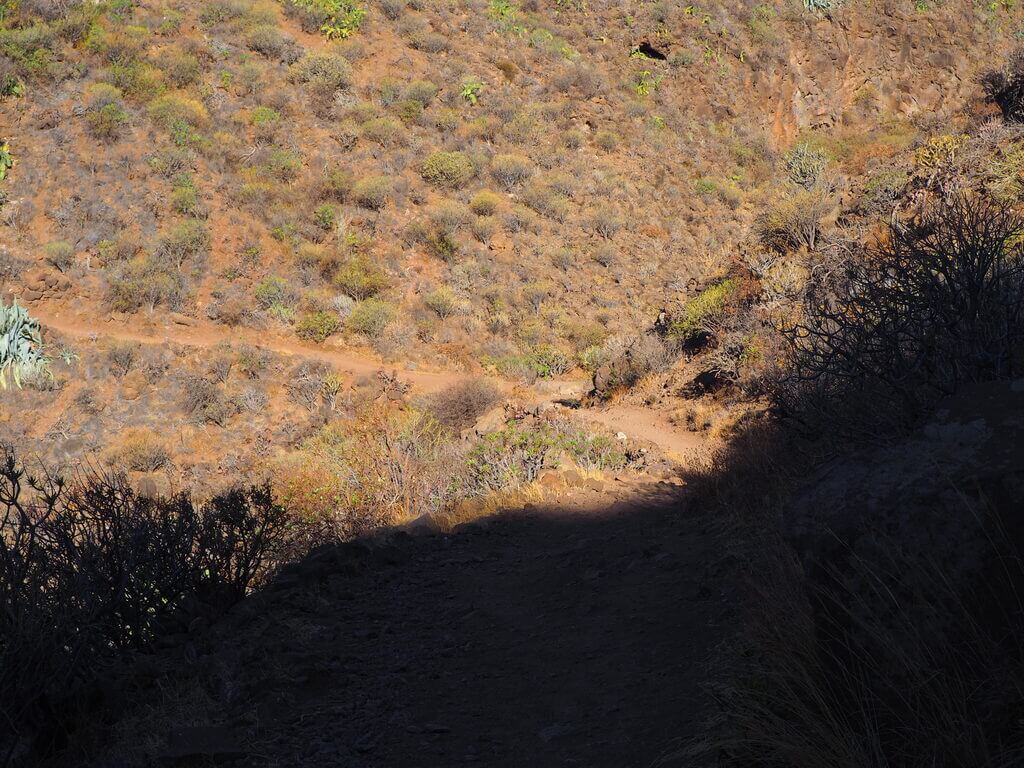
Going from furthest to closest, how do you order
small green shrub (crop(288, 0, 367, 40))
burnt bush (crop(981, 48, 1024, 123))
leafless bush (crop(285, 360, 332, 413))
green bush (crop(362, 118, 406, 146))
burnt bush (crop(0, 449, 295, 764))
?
1. small green shrub (crop(288, 0, 367, 40))
2. green bush (crop(362, 118, 406, 146))
3. leafless bush (crop(285, 360, 332, 413))
4. burnt bush (crop(981, 48, 1024, 123))
5. burnt bush (crop(0, 449, 295, 764))

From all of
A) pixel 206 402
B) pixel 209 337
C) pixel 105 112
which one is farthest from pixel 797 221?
pixel 105 112

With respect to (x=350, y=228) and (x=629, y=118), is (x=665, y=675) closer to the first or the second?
(x=350, y=228)

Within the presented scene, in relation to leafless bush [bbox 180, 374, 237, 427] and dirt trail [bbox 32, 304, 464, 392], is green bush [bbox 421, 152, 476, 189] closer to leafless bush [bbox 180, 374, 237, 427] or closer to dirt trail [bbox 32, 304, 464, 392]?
dirt trail [bbox 32, 304, 464, 392]

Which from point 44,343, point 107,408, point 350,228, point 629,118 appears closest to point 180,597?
point 107,408

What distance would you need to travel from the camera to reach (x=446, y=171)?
22.5m

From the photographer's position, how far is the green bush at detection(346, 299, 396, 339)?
60.9ft

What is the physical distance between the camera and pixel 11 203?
19344 mm

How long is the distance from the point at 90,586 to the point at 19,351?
1326 centimetres

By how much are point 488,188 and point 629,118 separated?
711 cm

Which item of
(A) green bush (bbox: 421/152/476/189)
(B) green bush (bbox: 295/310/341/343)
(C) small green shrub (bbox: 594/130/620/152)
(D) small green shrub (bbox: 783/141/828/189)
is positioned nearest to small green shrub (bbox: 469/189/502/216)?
(A) green bush (bbox: 421/152/476/189)

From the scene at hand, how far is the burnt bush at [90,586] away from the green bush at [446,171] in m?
17.0

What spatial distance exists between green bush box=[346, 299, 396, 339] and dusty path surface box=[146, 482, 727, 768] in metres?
12.5

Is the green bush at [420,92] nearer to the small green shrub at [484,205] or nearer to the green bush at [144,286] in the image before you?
the small green shrub at [484,205]

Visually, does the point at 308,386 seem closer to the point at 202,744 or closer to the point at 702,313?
the point at 702,313
